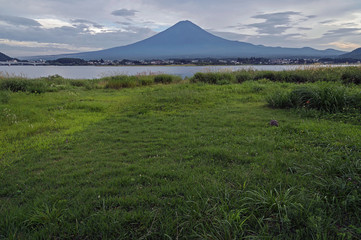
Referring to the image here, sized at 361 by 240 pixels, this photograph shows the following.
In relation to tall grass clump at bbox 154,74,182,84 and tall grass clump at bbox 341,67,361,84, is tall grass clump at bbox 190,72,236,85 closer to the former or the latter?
tall grass clump at bbox 154,74,182,84

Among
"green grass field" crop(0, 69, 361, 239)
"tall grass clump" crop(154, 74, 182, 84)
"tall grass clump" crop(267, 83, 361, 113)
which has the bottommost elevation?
"green grass field" crop(0, 69, 361, 239)

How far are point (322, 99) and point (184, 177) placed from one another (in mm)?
5406

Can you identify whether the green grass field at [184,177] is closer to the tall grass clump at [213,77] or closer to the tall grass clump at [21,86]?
the tall grass clump at [21,86]

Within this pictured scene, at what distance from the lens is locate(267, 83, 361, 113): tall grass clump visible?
238 inches

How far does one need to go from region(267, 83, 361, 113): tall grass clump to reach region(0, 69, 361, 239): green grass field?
0.41 feet

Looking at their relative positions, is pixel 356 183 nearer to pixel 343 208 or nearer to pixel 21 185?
pixel 343 208

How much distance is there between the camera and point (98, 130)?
533 centimetres

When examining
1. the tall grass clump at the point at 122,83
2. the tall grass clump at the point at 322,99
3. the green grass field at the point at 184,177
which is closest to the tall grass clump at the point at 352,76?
the tall grass clump at the point at 322,99

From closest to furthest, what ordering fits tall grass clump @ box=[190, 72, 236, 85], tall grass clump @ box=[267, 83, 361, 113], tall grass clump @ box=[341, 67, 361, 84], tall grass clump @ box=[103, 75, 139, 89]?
tall grass clump @ box=[267, 83, 361, 113] < tall grass clump @ box=[341, 67, 361, 84] < tall grass clump @ box=[103, 75, 139, 89] < tall grass clump @ box=[190, 72, 236, 85]

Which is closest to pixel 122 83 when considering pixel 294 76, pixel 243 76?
pixel 243 76

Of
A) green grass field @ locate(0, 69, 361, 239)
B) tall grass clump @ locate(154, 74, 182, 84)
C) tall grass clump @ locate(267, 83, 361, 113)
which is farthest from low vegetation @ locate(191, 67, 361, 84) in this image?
green grass field @ locate(0, 69, 361, 239)

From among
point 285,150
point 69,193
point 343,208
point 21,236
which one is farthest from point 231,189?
point 21,236

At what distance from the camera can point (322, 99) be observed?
6215mm

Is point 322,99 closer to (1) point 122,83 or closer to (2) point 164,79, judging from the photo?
(2) point 164,79
